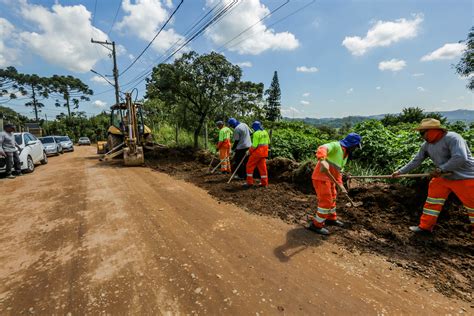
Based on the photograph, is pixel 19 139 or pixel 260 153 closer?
pixel 260 153

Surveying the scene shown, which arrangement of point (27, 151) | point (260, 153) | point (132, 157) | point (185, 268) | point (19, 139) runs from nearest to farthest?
1. point (185, 268)
2. point (260, 153)
3. point (27, 151)
4. point (19, 139)
5. point (132, 157)

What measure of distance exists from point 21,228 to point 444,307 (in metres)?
5.53

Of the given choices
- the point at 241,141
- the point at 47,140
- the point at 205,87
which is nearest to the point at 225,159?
the point at 241,141

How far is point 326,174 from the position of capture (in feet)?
A: 12.0

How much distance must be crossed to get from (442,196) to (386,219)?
88cm

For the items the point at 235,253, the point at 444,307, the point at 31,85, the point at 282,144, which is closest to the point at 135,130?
the point at 282,144

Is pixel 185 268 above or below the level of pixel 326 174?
below

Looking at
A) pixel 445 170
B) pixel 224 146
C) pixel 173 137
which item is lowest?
pixel 445 170

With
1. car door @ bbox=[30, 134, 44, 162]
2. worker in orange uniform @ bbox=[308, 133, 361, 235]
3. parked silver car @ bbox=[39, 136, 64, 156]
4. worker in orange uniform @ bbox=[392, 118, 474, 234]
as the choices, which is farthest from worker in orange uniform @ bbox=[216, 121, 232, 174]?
parked silver car @ bbox=[39, 136, 64, 156]

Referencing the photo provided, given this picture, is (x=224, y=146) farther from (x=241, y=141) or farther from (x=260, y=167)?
(x=260, y=167)

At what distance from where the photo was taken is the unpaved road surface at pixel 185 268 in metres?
2.21

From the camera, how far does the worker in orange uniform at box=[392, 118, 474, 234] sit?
10.3 feet

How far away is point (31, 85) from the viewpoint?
44.1 meters

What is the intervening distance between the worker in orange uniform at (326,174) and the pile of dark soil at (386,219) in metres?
0.25
